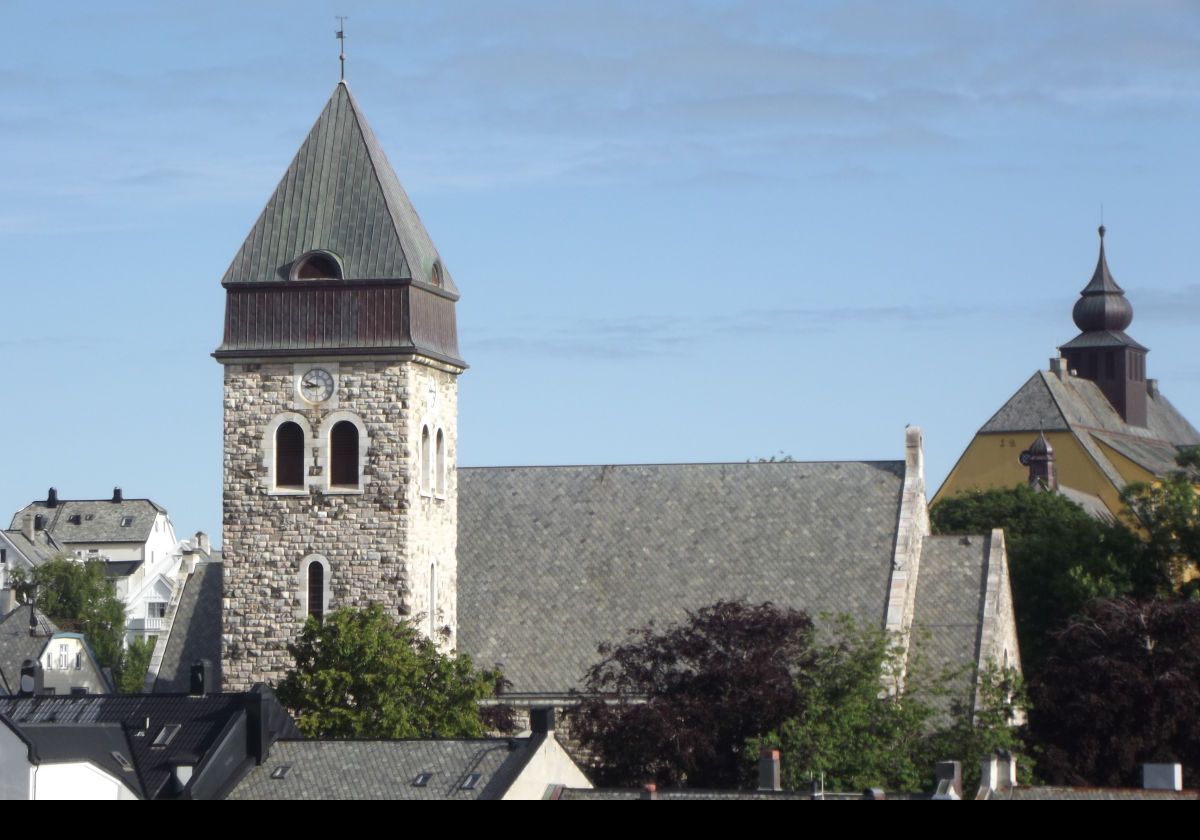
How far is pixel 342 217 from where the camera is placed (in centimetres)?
3869

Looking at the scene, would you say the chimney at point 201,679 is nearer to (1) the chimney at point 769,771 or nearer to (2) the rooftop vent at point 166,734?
(2) the rooftop vent at point 166,734

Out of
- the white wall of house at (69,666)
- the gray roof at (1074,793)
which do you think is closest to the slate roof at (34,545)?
the white wall of house at (69,666)

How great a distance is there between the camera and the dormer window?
38.1 m

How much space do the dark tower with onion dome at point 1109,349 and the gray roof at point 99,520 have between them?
56.2 m

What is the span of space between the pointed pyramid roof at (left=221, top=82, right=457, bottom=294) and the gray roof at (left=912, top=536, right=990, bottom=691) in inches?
442

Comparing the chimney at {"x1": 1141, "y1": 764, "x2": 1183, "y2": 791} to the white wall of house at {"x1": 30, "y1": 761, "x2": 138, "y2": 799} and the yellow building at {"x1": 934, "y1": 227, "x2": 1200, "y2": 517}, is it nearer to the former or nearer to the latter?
the white wall of house at {"x1": 30, "y1": 761, "x2": 138, "y2": 799}

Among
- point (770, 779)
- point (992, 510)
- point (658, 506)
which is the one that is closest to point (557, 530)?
point (658, 506)

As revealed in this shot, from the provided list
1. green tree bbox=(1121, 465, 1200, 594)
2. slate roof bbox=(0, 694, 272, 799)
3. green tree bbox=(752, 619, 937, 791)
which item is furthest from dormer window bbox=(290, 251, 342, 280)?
green tree bbox=(1121, 465, 1200, 594)

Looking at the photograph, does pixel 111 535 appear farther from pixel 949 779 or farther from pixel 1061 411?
pixel 949 779

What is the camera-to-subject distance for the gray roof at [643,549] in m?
41.0

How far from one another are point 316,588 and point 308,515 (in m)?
1.34

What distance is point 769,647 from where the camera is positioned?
1495 inches
